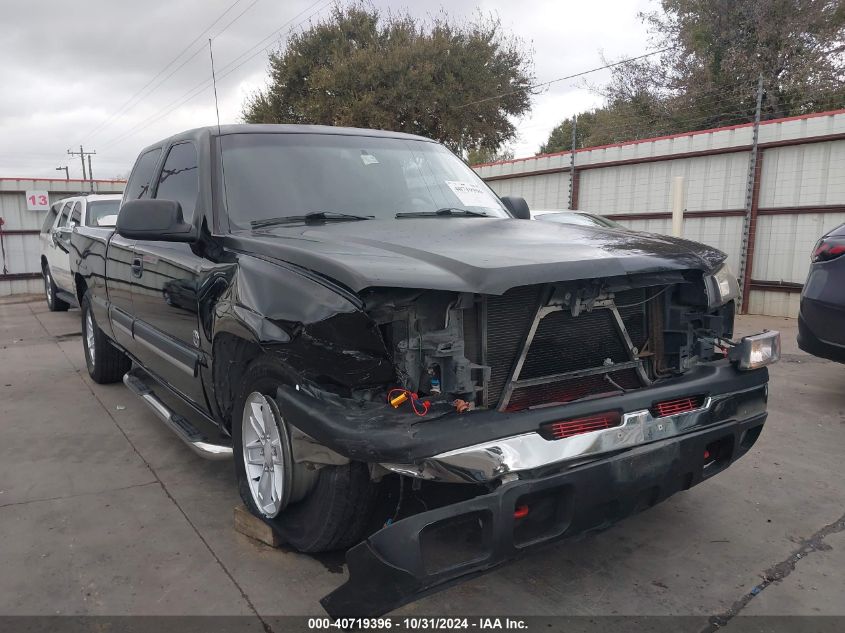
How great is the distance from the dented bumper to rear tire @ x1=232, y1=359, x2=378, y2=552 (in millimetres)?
374

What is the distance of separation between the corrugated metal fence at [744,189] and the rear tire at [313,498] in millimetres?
7430

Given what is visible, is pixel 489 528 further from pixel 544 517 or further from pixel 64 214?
pixel 64 214

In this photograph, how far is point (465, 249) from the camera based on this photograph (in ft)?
7.94

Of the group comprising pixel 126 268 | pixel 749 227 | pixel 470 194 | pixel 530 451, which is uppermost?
pixel 470 194

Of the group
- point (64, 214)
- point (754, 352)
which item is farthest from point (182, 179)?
point (64, 214)

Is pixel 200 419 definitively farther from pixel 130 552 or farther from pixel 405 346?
pixel 405 346

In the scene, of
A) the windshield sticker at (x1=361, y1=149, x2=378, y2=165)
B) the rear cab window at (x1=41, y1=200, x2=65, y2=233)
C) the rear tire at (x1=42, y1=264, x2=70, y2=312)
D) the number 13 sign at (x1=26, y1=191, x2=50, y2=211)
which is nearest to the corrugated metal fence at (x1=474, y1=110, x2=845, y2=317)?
the windshield sticker at (x1=361, y1=149, x2=378, y2=165)

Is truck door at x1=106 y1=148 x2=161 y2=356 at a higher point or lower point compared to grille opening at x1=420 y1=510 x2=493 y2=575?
higher

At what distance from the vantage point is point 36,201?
14.8 metres

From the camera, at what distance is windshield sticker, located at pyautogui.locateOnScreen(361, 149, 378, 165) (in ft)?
11.8

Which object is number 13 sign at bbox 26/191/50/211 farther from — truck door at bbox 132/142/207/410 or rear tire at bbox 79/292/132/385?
truck door at bbox 132/142/207/410

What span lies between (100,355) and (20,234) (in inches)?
445

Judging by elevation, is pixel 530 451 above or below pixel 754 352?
below

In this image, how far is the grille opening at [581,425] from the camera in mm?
2148
